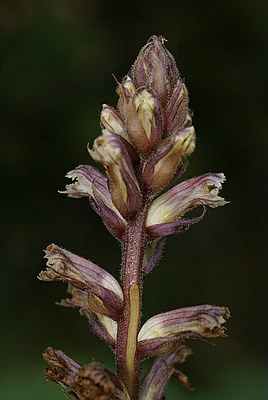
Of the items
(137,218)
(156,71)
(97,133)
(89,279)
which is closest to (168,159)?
(137,218)

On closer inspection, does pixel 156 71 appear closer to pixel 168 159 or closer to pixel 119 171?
pixel 168 159

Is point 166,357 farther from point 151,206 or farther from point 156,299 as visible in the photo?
point 156,299

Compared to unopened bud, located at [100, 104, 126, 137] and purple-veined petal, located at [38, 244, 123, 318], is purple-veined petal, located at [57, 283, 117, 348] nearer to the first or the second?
purple-veined petal, located at [38, 244, 123, 318]

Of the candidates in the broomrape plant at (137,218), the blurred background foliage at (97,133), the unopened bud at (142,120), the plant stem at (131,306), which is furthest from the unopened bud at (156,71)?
the blurred background foliage at (97,133)

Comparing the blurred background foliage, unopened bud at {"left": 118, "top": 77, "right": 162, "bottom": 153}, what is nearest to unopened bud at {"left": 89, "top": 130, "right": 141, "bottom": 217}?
unopened bud at {"left": 118, "top": 77, "right": 162, "bottom": 153}

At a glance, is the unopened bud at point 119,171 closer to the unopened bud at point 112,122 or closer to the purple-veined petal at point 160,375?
the unopened bud at point 112,122
